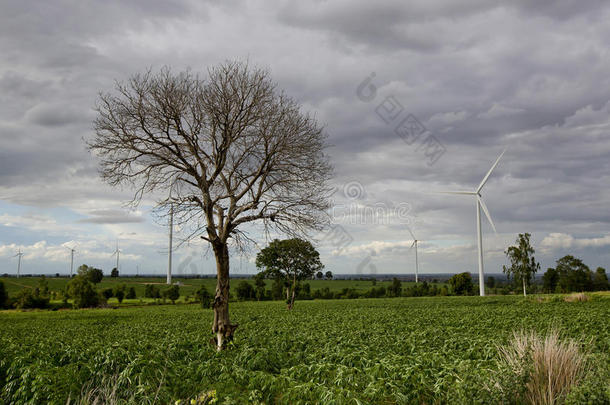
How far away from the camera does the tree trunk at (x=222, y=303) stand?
17.1 meters

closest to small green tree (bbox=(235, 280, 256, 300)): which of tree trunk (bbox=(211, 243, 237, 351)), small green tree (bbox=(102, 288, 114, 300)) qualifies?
small green tree (bbox=(102, 288, 114, 300))

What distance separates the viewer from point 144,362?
12133mm

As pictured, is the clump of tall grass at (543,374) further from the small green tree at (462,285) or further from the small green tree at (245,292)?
the small green tree at (462,285)

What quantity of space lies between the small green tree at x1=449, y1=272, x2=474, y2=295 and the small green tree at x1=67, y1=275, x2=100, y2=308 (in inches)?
2970

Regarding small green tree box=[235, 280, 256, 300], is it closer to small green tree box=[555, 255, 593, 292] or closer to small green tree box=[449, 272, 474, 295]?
small green tree box=[449, 272, 474, 295]

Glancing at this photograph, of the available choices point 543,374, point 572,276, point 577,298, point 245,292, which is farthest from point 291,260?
point 572,276

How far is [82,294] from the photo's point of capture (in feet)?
246

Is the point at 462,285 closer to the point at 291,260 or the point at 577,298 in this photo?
the point at 577,298

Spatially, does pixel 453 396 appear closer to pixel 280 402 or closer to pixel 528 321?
pixel 280 402

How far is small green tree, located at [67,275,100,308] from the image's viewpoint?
74.9m

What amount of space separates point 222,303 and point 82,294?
70.3 m

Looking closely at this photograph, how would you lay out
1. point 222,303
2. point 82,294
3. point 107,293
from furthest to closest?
point 107,293, point 82,294, point 222,303

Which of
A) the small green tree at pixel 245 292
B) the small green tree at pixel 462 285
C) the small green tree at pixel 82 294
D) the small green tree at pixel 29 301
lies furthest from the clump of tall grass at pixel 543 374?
the small green tree at pixel 462 285

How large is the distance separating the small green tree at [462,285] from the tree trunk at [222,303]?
84.2 metres
